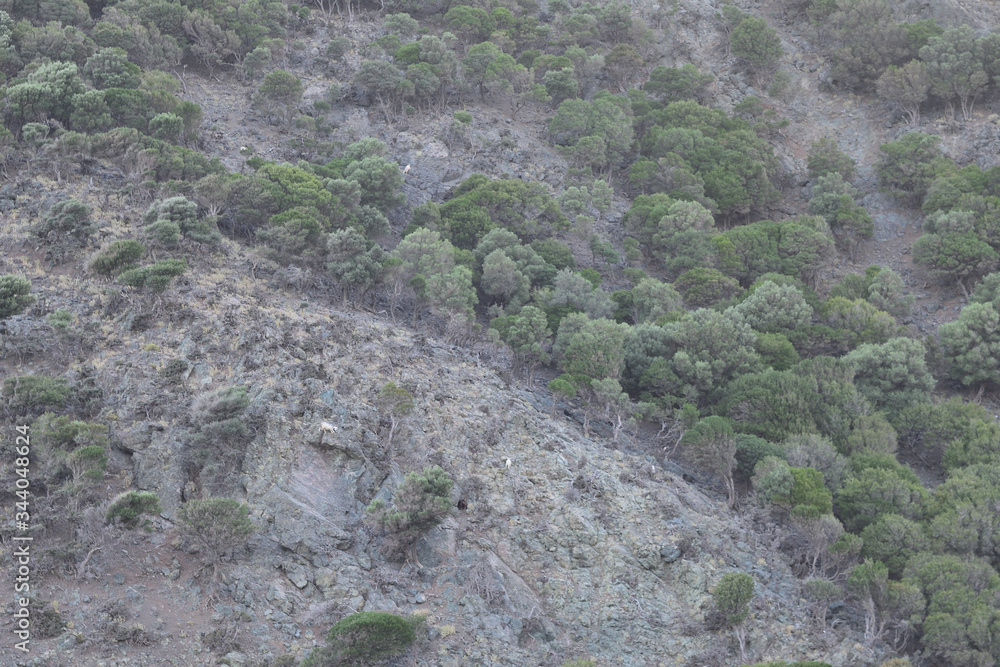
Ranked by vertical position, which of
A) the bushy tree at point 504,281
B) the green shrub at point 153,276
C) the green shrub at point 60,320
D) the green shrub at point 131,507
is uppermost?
the green shrub at point 153,276

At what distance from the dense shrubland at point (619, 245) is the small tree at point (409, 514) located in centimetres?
9

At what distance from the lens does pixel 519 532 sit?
35.8 metres

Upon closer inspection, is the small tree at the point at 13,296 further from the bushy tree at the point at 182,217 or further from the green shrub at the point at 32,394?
the bushy tree at the point at 182,217

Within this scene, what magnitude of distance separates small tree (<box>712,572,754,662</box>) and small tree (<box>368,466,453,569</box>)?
32.0 ft

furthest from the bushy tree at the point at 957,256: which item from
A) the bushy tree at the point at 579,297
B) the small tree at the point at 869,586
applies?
the small tree at the point at 869,586

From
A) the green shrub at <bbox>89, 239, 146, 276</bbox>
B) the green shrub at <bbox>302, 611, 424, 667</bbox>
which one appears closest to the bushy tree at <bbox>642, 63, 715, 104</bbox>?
the green shrub at <bbox>89, 239, 146, 276</bbox>

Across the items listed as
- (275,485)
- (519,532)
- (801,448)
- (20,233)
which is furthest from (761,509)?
(20,233)

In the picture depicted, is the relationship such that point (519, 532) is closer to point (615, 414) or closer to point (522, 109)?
point (615, 414)

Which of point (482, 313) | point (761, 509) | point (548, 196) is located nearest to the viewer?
point (761, 509)

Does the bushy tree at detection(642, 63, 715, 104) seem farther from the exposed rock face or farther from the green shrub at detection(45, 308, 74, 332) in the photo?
the green shrub at detection(45, 308, 74, 332)

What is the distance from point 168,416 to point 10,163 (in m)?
21.7

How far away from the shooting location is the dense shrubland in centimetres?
3697

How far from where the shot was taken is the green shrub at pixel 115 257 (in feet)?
134

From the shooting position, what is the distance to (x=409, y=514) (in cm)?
3325
